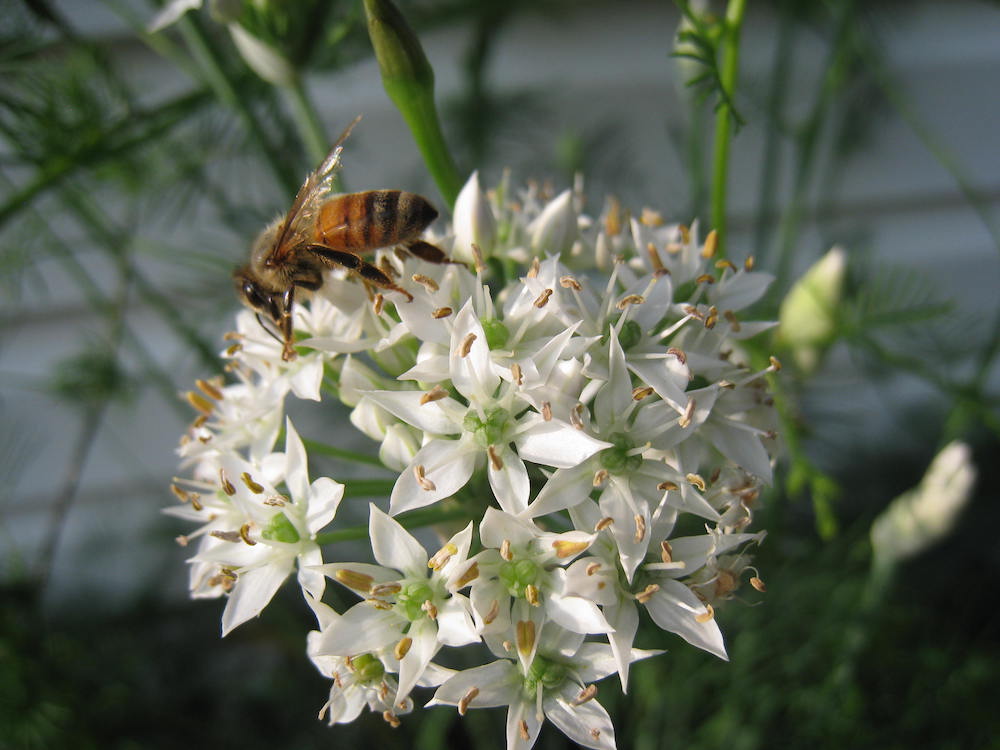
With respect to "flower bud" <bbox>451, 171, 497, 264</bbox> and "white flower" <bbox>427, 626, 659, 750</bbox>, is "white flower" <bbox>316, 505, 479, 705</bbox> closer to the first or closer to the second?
"white flower" <bbox>427, 626, 659, 750</bbox>

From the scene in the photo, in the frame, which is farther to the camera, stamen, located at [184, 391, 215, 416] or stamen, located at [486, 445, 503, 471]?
stamen, located at [184, 391, 215, 416]

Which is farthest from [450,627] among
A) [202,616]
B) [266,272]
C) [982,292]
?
[982,292]

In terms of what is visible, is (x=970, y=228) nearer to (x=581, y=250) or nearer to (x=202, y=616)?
(x=581, y=250)

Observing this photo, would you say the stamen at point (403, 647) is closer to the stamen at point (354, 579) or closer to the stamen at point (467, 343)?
the stamen at point (354, 579)

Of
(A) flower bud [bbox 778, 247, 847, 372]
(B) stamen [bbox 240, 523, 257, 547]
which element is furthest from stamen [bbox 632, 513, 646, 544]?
(A) flower bud [bbox 778, 247, 847, 372]

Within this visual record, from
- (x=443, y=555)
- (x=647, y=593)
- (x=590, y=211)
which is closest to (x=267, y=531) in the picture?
(x=443, y=555)

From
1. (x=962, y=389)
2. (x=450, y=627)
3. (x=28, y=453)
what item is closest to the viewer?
(x=450, y=627)

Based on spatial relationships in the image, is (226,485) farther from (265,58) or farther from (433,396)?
(265,58)
